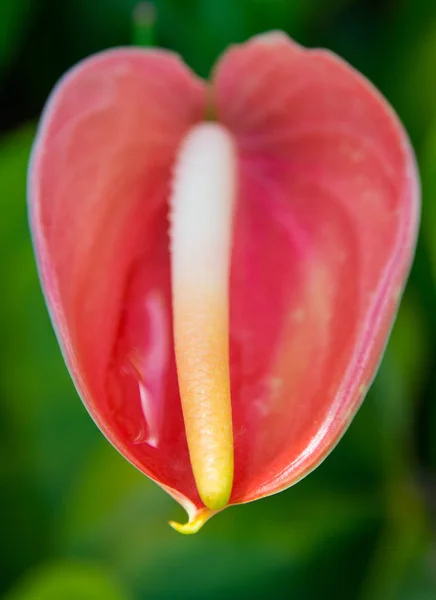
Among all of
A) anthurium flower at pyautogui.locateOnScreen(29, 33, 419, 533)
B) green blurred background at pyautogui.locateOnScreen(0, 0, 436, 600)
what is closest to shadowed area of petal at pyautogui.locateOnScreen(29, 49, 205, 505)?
anthurium flower at pyautogui.locateOnScreen(29, 33, 419, 533)

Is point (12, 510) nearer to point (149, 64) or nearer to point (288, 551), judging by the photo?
point (288, 551)

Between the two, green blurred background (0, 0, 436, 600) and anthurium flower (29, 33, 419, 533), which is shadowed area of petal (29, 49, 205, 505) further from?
green blurred background (0, 0, 436, 600)

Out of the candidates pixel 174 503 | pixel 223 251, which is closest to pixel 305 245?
pixel 223 251

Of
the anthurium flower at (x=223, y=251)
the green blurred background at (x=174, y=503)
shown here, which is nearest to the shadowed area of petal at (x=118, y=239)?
the anthurium flower at (x=223, y=251)

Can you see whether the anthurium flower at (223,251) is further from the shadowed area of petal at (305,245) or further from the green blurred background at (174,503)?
the green blurred background at (174,503)

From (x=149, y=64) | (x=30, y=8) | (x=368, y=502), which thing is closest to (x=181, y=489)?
(x=149, y=64)

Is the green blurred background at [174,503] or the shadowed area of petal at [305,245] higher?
the shadowed area of petal at [305,245]

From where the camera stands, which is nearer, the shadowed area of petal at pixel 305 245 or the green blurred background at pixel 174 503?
the shadowed area of petal at pixel 305 245

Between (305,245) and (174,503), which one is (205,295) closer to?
(305,245)
